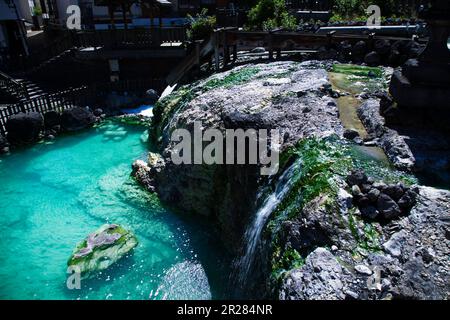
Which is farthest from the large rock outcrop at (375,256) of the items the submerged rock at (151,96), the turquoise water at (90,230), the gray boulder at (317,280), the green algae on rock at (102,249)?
the submerged rock at (151,96)

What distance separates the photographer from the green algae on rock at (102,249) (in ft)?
32.3

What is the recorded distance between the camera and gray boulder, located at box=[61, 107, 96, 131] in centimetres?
1982

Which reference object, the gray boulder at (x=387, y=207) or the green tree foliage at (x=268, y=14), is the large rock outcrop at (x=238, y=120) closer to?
the gray boulder at (x=387, y=207)

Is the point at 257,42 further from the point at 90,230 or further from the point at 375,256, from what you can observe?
the point at 375,256

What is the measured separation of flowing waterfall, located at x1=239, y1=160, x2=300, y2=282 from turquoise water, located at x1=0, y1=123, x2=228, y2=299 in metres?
1.49

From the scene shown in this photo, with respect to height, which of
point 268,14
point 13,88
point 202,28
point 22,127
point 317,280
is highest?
point 268,14

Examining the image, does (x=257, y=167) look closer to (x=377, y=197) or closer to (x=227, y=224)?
(x=227, y=224)

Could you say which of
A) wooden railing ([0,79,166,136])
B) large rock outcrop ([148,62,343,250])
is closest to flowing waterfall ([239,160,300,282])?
large rock outcrop ([148,62,343,250])

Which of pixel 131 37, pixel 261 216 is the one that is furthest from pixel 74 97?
pixel 261 216

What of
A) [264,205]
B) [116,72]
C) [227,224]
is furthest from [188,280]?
[116,72]

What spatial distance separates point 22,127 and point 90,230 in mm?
9984

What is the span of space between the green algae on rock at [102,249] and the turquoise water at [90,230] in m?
0.26

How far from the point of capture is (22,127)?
1827cm

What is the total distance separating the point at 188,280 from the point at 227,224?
215 centimetres
